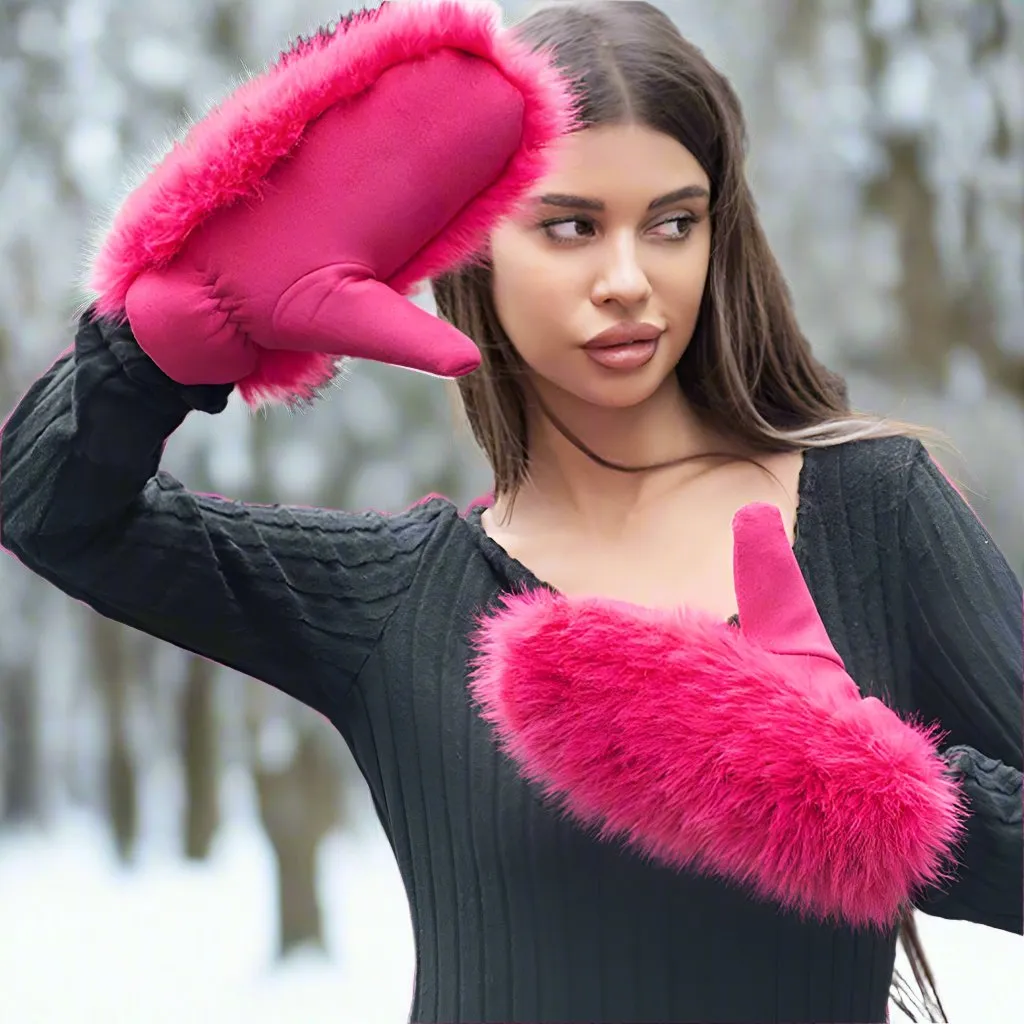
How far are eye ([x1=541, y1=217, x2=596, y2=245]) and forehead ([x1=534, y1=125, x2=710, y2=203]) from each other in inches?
0.7

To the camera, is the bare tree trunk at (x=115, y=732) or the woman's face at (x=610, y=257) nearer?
the woman's face at (x=610, y=257)

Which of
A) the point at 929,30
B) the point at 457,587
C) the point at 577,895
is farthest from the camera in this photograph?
the point at 929,30

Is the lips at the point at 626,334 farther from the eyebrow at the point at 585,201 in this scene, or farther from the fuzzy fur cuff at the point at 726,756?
the fuzzy fur cuff at the point at 726,756

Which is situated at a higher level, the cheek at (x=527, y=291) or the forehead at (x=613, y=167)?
the forehead at (x=613, y=167)

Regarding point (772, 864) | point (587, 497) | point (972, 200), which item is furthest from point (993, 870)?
point (972, 200)

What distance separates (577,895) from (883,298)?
155 cm

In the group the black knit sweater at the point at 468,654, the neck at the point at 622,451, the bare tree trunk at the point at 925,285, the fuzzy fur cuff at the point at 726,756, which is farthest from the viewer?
the bare tree trunk at the point at 925,285

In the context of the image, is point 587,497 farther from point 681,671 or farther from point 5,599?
point 5,599

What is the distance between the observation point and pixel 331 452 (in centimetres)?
210

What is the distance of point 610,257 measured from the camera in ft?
2.56

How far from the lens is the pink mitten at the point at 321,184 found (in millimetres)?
642

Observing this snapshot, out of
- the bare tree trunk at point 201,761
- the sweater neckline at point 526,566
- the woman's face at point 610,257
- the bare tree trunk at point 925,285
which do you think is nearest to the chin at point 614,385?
the woman's face at point 610,257

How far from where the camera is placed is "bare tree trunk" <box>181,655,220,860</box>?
2.20 metres

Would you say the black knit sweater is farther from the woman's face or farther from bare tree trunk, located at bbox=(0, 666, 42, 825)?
bare tree trunk, located at bbox=(0, 666, 42, 825)
